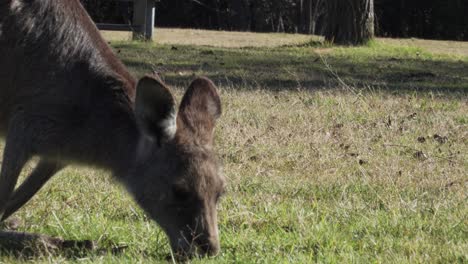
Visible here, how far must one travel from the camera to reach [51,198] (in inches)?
236

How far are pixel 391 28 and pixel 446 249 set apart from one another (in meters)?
30.5

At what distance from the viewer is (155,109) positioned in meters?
4.77

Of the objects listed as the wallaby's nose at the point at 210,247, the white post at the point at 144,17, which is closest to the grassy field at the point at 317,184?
the wallaby's nose at the point at 210,247

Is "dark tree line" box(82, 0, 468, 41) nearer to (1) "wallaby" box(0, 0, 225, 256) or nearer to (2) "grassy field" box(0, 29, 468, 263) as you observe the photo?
(2) "grassy field" box(0, 29, 468, 263)

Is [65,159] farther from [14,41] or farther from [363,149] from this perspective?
[363,149]

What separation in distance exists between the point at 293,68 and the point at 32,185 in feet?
29.3

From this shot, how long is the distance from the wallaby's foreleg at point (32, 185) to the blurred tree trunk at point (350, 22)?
13543 millimetres

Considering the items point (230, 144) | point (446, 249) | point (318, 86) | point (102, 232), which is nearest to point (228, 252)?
point (102, 232)

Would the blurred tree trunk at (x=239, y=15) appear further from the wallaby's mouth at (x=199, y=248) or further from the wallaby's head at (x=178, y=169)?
the wallaby's mouth at (x=199, y=248)

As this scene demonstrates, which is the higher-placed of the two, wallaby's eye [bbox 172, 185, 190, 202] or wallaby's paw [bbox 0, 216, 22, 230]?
wallaby's eye [bbox 172, 185, 190, 202]

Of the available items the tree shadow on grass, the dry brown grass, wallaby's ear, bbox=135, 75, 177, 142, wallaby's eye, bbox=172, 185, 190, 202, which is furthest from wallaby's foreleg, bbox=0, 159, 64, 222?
the dry brown grass

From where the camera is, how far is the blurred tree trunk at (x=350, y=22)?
18.6m

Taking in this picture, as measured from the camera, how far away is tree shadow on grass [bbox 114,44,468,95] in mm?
12188

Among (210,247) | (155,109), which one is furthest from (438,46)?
(210,247)
